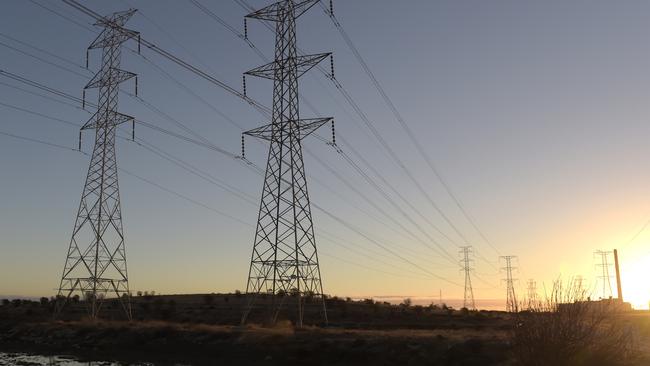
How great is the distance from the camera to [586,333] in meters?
26.6

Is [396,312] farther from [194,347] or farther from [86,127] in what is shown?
[86,127]

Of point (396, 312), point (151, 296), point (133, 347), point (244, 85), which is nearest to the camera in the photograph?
point (244, 85)

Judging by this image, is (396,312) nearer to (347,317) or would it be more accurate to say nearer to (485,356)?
(347,317)

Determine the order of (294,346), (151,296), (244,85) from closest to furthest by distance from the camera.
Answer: (294,346), (244,85), (151,296)

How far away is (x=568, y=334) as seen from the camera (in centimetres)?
2656

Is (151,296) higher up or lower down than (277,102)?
lower down

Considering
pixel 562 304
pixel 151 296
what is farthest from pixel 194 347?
pixel 151 296

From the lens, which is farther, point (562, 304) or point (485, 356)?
point (485, 356)

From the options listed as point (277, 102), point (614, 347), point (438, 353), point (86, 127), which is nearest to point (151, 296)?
point (86, 127)

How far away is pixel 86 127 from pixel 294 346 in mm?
30603

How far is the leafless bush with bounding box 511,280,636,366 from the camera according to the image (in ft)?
86.6

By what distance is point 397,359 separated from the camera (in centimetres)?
4072

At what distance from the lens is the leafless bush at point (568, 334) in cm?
2639

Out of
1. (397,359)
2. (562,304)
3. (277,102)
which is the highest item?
(277,102)
